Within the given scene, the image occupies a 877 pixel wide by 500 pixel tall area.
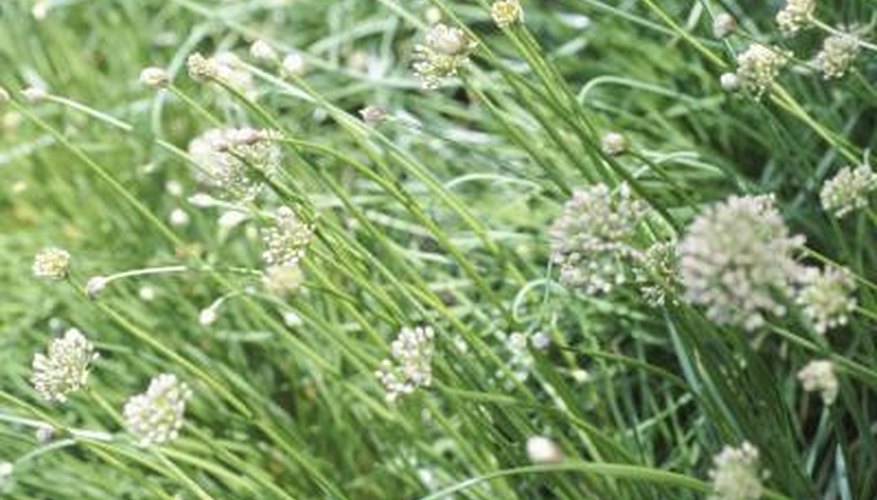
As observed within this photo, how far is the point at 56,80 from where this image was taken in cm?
190

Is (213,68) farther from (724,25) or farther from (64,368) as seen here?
(724,25)

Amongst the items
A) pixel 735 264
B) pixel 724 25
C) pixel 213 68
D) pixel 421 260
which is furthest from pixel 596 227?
pixel 421 260

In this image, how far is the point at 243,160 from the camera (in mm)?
954

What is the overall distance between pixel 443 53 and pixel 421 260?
53 centimetres

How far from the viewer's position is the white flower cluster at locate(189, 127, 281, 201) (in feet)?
3.11

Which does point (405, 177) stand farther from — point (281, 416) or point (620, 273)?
point (620, 273)

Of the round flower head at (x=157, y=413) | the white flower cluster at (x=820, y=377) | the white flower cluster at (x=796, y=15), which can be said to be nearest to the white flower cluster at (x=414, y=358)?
the round flower head at (x=157, y=413)

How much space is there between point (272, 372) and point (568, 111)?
2.09 feet

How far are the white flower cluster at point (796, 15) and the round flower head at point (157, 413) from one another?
480 millimetres

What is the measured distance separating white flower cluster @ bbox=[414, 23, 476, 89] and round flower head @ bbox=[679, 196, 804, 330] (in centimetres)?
26

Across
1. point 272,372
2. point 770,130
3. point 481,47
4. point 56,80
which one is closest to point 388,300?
point 481,47

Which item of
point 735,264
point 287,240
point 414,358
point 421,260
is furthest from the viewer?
point 421,260

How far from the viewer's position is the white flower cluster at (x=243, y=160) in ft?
3.11

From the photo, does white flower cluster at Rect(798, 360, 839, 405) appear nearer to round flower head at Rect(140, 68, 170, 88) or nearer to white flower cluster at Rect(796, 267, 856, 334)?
white flower cluster at Rect(796, 267, 856, 334)
